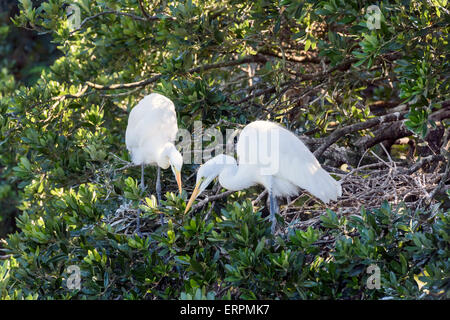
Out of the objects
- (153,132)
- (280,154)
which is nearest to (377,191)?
(280,154)

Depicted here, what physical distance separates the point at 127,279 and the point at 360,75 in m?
2.45

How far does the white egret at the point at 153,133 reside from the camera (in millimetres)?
4457

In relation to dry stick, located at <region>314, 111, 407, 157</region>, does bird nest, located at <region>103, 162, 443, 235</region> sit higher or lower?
lower

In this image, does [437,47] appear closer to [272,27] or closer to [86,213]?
[272,27]

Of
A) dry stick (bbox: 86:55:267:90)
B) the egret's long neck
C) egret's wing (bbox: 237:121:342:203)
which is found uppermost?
dry stick (bbox: 86:55:267:90)

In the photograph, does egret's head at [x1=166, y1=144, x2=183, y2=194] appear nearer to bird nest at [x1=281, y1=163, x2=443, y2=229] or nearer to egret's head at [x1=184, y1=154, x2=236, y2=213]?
egret's head at [x1=184, y1=154, x2=236, y2=213]

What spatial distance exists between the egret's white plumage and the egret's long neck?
1.80 feet

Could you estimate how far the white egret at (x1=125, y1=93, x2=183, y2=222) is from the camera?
4.46 metres

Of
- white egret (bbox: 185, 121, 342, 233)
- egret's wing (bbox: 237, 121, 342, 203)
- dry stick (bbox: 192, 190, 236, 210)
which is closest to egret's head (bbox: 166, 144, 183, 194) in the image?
dry stick (bbox: 192, 190, 236, 210)

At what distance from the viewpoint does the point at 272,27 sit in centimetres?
425

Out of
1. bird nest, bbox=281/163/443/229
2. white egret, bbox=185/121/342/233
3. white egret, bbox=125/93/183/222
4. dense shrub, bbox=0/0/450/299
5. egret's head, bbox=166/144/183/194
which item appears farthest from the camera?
white egret, bbox=125/93/183/222

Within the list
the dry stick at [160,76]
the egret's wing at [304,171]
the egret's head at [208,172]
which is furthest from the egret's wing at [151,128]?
the egret's wing at [304,171]
